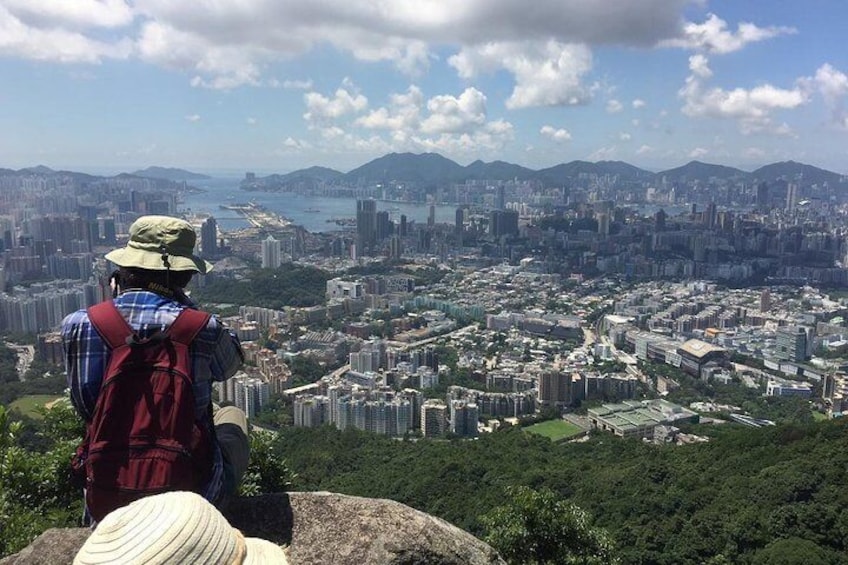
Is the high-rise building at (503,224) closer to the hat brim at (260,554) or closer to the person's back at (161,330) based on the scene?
the person's back at (161,330)

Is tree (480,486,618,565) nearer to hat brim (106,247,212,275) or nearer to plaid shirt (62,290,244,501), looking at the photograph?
plaid shirt (62,290,244,501)

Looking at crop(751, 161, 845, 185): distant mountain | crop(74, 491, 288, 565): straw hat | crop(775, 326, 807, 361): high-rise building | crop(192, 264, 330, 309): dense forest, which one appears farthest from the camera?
crop(751, 161, 845, 185): distant mountain

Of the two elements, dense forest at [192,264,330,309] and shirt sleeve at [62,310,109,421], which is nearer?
shirt sleeve at [62,310,109,421]

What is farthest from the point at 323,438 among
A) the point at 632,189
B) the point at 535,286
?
the point at 632,189

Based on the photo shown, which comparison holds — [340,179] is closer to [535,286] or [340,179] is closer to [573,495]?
[535,286]

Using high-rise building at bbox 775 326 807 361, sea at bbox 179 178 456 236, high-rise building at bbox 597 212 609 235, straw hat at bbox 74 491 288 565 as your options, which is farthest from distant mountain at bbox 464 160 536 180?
straw hat at bbox 74 491 288 565

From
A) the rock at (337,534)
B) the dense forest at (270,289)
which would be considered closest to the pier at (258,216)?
the dense forest at (270,289)
